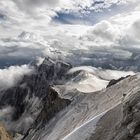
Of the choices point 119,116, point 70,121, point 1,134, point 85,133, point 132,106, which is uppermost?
point 132,106

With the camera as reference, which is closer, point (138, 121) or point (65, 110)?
point (138, 121)

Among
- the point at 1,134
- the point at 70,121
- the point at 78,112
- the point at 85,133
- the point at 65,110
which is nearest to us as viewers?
the point at 85,133

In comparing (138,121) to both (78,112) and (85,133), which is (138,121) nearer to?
(85,133)

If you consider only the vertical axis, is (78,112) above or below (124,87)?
below

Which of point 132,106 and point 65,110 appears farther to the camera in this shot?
point 65,110

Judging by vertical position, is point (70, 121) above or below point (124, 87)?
below

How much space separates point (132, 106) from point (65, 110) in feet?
245

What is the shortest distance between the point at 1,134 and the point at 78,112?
88.6 feet

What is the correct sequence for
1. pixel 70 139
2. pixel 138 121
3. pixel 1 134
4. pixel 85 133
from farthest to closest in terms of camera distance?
pixel 1 134 < pixel 70 139 < pixel 85 133 < pixel 138 121

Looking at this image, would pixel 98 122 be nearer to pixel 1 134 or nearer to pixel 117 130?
pixel 117 130

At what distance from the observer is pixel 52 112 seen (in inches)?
5231

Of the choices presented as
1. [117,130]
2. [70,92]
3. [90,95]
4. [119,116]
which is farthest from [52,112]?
[117,130]

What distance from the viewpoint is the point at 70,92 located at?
Answer: 460ft

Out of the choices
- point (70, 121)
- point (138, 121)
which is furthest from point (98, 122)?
point (70, 121)
